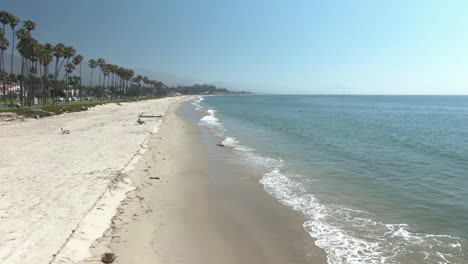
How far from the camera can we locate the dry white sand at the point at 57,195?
824 centimetres

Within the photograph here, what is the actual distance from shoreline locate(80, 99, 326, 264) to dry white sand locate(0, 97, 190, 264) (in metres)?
0.61

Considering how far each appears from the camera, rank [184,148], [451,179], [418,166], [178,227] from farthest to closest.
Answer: [184,148] → [418,166] → [451,179] → [178,227]

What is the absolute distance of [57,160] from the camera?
18.2 meters

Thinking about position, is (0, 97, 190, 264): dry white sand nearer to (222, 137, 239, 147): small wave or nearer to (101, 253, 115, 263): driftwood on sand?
(101, 253, 115, 263): driftwood on sand

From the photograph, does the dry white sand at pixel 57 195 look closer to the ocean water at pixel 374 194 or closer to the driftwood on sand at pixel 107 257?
the driftwood on sand at pixel 107 257

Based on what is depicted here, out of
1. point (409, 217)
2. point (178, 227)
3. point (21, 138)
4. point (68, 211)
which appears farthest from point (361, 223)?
point (21, 138)

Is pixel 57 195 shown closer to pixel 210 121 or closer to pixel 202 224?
pixel 202 224

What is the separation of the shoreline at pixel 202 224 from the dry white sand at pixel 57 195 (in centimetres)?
61

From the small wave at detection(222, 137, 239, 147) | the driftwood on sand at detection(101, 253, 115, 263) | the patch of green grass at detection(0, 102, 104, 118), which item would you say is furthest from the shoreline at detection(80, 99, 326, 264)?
the patch of green grass at detection(0, 102, 104, 118)

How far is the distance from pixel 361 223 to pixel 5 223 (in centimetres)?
1056

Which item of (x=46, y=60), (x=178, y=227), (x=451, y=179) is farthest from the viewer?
(x=46, y=60)

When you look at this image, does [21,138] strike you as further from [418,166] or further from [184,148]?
[418,166]

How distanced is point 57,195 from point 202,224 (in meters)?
5.20

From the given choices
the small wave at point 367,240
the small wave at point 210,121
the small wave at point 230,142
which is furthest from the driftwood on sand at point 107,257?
the small wave at point 210,121
